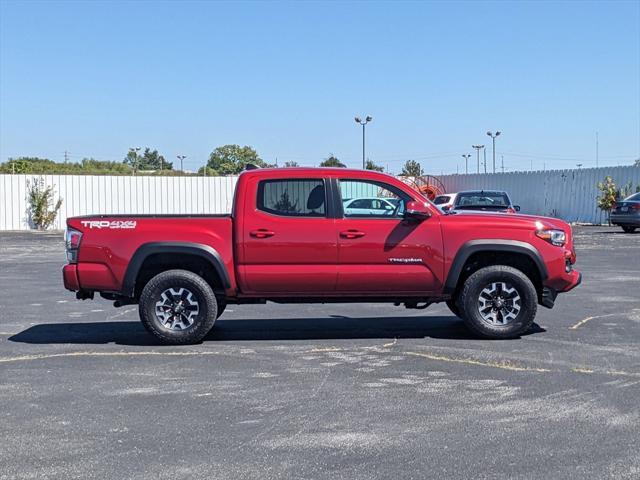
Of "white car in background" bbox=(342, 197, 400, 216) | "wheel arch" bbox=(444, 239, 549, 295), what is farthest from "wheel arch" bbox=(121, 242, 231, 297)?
"wheel arch" bbox=(444, 239, 549, 295)

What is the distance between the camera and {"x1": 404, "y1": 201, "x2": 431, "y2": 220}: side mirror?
934cm

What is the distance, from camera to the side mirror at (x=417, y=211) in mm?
9336

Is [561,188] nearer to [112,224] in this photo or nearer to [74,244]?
[112,224]

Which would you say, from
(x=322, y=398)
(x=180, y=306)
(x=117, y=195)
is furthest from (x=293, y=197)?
(x=117, y=195)

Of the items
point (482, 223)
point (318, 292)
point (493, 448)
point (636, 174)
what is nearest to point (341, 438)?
point (493, 448)

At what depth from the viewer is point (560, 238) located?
9641mm

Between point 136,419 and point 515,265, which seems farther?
point 515,265

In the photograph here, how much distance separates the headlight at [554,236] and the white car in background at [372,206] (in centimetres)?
165

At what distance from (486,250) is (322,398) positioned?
340 centimetres

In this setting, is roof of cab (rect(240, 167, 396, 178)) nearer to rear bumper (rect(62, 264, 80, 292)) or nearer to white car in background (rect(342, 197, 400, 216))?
white car in background (rect(342, 197, 400, 216))

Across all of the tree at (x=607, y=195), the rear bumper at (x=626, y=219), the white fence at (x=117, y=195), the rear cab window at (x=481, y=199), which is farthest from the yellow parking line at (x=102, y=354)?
the tree at (x=607, y=195)

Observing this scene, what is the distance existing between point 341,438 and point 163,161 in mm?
111257

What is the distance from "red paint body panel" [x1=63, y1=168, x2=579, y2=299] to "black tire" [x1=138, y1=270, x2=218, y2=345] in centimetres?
31

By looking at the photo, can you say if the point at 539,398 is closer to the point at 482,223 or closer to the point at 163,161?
the point at 482,223
